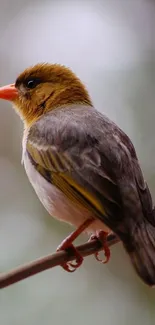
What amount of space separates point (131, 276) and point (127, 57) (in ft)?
4.58

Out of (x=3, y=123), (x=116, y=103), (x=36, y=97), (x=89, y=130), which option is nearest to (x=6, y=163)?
(x=3, y=123)

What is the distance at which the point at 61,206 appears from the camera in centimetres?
249

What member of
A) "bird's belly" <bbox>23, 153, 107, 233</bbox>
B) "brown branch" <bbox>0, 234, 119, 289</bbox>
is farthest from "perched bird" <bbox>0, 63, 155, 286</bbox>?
"brown branch" <bbox>0, 234, 119, 289</bbox>

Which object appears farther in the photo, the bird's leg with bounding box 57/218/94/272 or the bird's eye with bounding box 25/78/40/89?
the bird's eye with bounding box 25/78/40/89

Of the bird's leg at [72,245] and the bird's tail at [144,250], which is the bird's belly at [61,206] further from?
the bird's tail at [144,250]

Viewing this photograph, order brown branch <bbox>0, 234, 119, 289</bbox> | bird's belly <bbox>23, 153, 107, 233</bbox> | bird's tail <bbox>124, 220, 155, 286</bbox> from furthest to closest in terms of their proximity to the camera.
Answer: bird's belly <bbox>23, 153, 107, 233</bbox>, bird's tail <bbox>124, 220, 155, 286</bbox>, brown branch <bbox>0, 234, 119, 289</bbox>

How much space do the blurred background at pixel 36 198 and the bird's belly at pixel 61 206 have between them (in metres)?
1.05

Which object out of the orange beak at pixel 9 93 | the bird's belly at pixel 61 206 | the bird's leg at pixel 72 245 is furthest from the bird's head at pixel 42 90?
the bird's leg at pixel 72 245

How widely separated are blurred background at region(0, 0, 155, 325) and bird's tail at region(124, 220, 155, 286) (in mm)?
1393

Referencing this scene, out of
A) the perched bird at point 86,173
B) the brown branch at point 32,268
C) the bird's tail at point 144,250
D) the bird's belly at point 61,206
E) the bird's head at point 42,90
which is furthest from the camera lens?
the bird's head at point 42,90

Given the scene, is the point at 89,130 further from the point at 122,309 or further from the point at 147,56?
the point at 147,56

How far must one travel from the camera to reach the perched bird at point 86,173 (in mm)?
2238

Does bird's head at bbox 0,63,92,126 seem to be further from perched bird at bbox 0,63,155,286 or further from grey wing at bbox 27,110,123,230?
grey wing at bbox 27,110,123,230

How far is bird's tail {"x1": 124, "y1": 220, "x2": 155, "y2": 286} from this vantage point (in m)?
2.04
